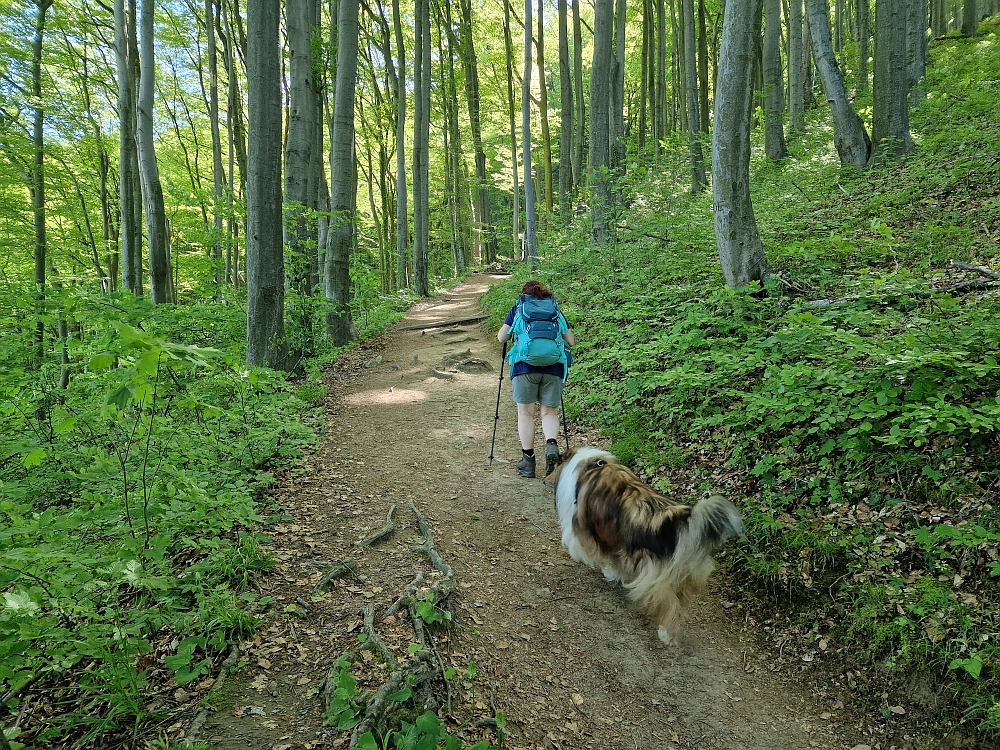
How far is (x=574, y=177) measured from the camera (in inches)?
731

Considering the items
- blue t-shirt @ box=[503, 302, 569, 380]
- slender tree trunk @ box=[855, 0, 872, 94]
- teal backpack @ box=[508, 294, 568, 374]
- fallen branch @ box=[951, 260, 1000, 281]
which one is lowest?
blue t-shirt @ box=[503, 302, 569, 380]

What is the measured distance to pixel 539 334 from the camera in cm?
496

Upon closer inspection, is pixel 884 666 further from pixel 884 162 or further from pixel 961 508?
pixel 884 162

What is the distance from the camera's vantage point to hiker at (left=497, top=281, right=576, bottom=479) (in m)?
4.96

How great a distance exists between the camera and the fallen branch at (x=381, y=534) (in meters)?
4.02

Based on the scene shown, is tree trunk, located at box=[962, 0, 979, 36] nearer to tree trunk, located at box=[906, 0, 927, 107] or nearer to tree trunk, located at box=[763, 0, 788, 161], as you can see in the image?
tree trunk, located at box=[906, 0, 927, 107]

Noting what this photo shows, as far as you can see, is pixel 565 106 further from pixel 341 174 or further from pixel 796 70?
pixel 341 174

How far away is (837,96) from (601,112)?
4509 mm

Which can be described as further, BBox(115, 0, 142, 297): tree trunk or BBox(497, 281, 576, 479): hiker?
BBox(115, 0, 142, 297): tree trunk

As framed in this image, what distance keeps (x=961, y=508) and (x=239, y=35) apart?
1894cm

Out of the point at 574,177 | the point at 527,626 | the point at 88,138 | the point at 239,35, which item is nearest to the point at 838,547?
the point at 527,626

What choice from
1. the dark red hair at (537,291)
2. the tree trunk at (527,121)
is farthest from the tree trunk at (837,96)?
the dark red hair at (537,291)

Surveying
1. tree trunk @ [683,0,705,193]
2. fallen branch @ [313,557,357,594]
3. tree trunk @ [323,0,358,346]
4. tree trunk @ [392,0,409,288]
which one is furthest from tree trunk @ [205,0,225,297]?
tree trunk @ [683,0,705,193]

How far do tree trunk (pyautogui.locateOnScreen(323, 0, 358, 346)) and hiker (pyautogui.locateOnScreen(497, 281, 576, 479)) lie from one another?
5547mm
